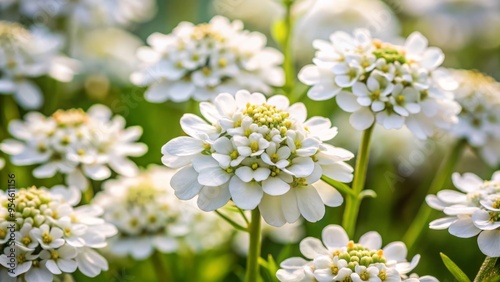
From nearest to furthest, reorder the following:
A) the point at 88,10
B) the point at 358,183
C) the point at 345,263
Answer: the point at 345,263 < the point at 358,183 < the point at 88,10

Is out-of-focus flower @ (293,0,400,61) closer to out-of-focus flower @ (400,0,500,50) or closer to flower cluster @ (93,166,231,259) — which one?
out-of-focus flower @ (400,0,500,50)

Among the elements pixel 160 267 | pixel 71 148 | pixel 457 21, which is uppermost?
pixel 457 21

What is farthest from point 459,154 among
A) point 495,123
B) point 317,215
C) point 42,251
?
point 42,251

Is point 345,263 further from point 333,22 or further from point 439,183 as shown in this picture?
point 333,22

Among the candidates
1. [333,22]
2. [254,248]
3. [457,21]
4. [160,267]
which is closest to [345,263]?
[254,248]

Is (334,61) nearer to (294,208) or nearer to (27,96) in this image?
(294,208)

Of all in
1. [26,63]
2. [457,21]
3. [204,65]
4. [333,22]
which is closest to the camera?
[204,65]
